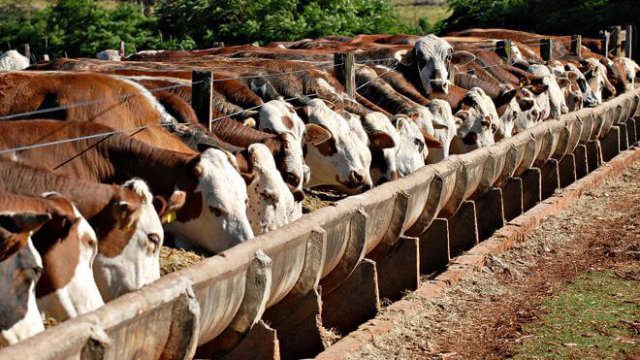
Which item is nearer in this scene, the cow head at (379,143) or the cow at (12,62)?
the cow head at (379,143)

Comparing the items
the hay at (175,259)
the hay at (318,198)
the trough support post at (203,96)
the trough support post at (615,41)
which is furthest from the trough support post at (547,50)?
the hay at (175,259)

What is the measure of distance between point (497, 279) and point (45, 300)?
4.78 metres

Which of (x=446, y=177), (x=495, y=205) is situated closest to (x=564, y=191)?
(x=495, y=205)

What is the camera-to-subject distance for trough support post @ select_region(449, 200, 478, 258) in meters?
10.5

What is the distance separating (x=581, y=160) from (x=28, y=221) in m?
11.5

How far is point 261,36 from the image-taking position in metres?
27.6

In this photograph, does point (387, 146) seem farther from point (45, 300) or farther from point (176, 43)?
point (176, 43)

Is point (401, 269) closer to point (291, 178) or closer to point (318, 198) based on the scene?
point (291, 178)

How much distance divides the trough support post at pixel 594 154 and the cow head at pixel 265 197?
28.3 ft

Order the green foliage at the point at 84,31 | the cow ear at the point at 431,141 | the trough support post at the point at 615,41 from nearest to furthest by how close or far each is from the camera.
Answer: the cow ear at the point at 431,141 → the trough support post at the point at 615,41 → the green foliage at the point at 84,31

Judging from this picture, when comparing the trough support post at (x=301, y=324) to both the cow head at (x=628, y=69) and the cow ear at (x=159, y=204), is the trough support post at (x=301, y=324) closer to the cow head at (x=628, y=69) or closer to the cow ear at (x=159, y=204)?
the cow ear at (x=159, y=204)

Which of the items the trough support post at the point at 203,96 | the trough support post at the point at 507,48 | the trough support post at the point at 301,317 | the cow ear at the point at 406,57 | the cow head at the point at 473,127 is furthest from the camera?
the trough support post at the point at 507,48

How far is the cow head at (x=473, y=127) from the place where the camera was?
536 inches

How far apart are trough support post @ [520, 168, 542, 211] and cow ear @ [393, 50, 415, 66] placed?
313cm
